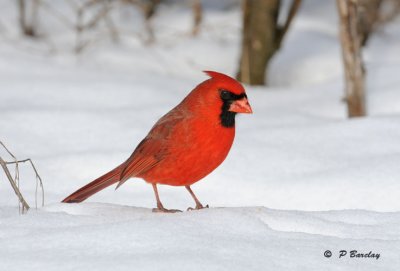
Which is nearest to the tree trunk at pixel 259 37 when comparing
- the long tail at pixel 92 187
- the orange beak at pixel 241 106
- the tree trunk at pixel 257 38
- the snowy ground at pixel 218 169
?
the tree trunk at pixel 257 38

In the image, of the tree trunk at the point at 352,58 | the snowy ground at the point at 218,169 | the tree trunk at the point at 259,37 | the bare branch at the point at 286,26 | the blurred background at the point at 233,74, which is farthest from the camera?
the tree trunk at the point at 259,37

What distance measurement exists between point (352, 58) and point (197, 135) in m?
2.38

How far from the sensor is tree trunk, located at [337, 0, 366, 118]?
16.8 ft

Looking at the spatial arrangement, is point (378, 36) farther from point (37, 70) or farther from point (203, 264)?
point (203, 264)

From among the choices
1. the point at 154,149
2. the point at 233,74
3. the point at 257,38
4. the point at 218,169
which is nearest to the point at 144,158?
the point at 154,149

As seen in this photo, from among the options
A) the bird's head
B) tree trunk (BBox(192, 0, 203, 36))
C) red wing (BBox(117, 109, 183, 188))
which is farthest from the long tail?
tree trunk (BBox(192, 0, 203, 36))

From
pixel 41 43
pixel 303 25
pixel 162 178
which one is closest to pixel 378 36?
pixel 303 25

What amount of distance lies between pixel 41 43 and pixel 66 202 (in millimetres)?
4465

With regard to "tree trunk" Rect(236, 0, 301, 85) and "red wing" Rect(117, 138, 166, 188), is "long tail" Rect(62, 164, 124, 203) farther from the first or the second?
"tree trunk" Rect(236, 0, 301, 85)

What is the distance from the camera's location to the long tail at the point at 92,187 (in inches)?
133

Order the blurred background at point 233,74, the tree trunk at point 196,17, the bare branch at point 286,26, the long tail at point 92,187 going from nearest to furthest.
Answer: the long tail at point 92,187 < the blurred background at point 233,74 < the bare branch at point 286,26 < the tree trunk at point 196,17

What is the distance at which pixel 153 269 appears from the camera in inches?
90.9

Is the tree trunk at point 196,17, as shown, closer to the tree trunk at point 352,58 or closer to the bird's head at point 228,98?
the tree trunk at point 352,58

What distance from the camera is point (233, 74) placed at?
23.9 ft
